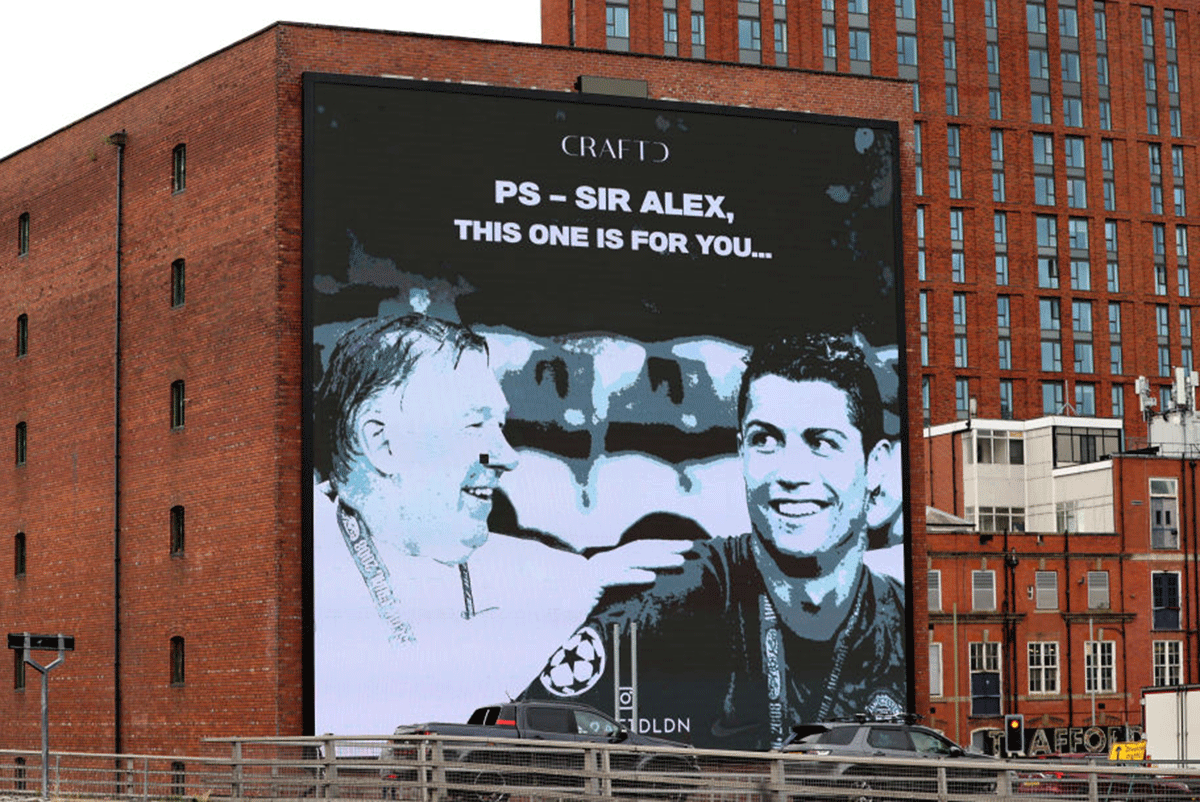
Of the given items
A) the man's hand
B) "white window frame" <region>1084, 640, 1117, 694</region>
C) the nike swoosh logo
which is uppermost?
the man's hand

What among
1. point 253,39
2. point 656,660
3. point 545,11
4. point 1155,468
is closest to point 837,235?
point 656,660

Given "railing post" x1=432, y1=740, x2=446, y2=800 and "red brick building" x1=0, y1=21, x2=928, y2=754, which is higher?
"red brick building" x1=0, y1=21, x2=928, y2=754

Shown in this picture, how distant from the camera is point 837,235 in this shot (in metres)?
50.3

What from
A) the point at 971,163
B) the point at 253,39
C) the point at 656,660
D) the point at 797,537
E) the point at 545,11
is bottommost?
the point at 656,660

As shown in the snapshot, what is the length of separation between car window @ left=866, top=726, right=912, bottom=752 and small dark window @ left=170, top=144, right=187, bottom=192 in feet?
77.5

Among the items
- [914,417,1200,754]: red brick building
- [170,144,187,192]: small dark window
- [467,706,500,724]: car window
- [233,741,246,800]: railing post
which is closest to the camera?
[233,741,246,800]: railing post

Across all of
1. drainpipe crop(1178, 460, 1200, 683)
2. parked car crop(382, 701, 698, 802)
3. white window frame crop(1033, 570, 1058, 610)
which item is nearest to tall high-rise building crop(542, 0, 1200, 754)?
drainpipe crop(1178, 460, 1200, 683)

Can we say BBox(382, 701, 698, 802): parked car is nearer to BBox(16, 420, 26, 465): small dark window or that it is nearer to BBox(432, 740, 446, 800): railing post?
BBox(432, 740, 446, 800): railing post

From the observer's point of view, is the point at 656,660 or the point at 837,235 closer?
the point at 656,660

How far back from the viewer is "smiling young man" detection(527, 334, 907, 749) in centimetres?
4681

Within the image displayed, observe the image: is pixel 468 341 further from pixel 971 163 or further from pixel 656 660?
pixel 971 163

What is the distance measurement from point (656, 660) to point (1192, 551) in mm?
54061

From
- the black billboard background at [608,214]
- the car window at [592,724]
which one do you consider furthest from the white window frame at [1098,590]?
the car window at [592,724]

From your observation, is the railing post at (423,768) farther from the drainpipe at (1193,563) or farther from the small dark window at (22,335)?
the drainpipe at (1193,563)
